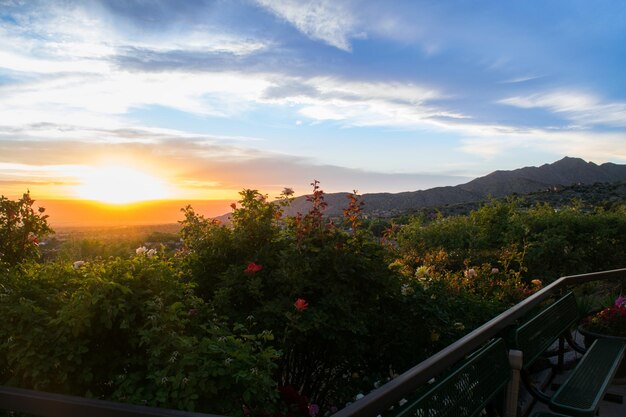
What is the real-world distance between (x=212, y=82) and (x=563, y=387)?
19.5 ft

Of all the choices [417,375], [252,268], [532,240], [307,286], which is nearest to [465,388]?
[417,375]

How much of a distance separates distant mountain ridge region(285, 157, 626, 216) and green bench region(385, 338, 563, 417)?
2741cm

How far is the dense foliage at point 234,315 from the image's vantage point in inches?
108

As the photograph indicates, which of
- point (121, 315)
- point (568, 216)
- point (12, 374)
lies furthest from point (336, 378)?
point (568, 216)

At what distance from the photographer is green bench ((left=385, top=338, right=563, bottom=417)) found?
2.22 m

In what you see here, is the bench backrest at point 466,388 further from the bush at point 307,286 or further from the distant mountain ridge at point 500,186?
the distant mountain ridge at point 500,186

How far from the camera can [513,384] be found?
341 centimetres

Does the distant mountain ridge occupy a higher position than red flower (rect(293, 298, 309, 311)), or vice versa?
the distant mountain ridge

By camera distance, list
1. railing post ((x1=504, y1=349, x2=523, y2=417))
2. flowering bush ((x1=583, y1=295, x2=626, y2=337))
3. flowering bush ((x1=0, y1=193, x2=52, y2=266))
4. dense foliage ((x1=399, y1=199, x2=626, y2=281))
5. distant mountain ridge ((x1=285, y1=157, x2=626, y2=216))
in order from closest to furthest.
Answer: railing post ((x1=504, y1=349, x2=523, y2=417))
flowering bush ((x1=0, y1=193, x2=52, y2=266))
flowering bush ((x1=583, y1=295, x2=626, y2=337))
dense foliage ((x1=399, y1=199, x2=626, y2=281))
distant mountain ridge ((x1=285, y1=157, x2=626, y2=216))

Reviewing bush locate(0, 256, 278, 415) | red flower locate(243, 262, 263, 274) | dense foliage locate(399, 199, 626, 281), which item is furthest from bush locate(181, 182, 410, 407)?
dense foliage locate(399, 199, 626, 281)

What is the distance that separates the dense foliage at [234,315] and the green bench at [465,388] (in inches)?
31.8

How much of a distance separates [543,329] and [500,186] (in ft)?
188

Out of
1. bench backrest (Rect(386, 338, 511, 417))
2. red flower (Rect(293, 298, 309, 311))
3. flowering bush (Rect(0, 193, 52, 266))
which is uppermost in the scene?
flowering bush (Rect(0, 193, 52, 266))

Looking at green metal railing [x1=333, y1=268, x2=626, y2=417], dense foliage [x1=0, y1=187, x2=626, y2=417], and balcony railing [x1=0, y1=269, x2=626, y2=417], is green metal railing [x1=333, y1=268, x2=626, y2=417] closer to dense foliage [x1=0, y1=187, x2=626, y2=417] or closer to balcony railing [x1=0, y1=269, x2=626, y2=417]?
balcony railing [x1=0, y1=269, x2=626, y2=417]
